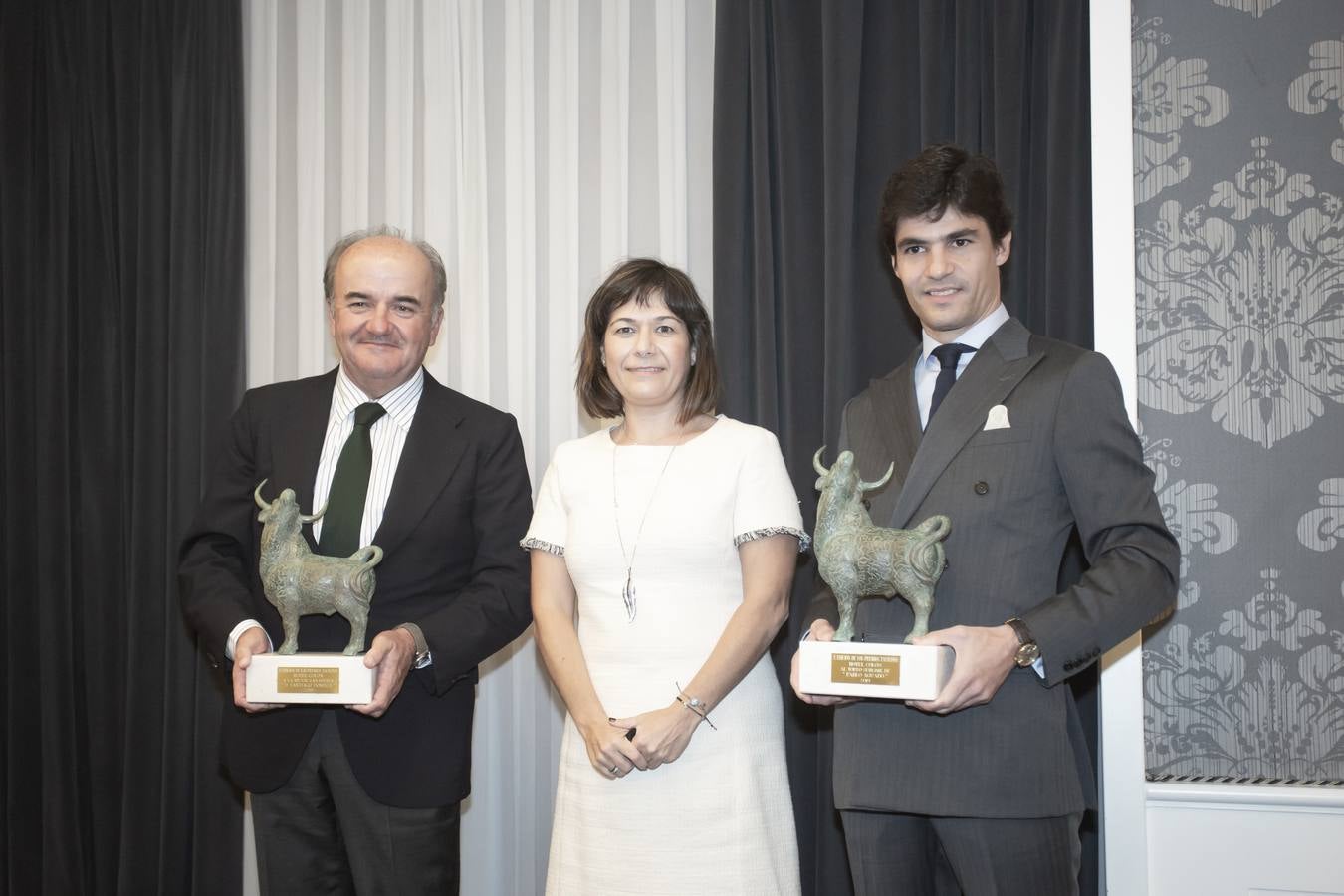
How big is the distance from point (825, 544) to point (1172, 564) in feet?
1.78

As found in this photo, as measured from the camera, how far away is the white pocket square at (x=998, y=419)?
190cm

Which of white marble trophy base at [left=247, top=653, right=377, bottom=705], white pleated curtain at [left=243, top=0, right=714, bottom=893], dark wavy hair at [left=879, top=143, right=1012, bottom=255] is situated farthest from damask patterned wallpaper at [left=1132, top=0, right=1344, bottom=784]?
white marble trophy base at [left=247, top=653, right=377, bottom=705]

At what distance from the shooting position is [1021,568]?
6.13 feet

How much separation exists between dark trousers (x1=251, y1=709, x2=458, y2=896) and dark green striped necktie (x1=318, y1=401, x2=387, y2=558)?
0.33m

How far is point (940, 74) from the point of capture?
295 cm

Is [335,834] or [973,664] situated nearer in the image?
[973,664]

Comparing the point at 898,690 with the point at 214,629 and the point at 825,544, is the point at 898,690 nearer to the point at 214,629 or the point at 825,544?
the point at 825,544

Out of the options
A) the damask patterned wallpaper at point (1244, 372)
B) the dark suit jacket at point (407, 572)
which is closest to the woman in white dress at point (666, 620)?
the dark suit jacket at point (407, 572)

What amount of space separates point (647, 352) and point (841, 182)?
40.9 inches

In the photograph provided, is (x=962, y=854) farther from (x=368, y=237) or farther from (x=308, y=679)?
(x=368, y=237)

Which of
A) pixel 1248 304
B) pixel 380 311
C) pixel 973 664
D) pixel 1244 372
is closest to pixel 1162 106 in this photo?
pixel 1248 304

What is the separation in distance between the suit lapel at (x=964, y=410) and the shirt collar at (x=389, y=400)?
1.11 meters

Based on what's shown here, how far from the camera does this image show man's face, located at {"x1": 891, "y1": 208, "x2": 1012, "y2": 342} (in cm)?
203

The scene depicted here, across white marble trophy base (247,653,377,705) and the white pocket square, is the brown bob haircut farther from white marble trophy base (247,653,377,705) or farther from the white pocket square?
white marble trophy base (247,653,377,705)
